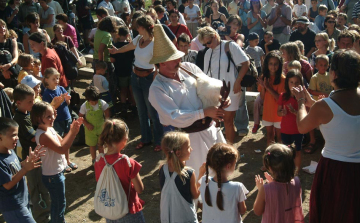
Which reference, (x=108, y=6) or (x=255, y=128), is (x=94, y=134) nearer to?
(x=255, y=128)

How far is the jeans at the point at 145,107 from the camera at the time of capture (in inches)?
254

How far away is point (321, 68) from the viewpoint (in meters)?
6.03

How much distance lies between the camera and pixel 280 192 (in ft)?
10.9

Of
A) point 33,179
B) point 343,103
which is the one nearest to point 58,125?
point 33,179

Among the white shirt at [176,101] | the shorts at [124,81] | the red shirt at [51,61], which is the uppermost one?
the red shirt at [51,61]

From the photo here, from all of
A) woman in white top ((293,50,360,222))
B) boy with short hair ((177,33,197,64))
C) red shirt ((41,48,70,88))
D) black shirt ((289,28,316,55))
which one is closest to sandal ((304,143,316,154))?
boy with short hair ((177,33,197,64))

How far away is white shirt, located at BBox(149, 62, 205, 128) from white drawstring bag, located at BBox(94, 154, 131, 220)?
0.74m

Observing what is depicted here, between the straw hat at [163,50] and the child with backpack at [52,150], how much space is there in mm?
1142

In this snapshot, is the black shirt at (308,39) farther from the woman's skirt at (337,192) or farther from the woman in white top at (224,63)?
the woman's skirt at (337,192)

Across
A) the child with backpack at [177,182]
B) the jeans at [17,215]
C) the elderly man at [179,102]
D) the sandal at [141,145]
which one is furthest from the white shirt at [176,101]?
→ the sandal at [141,145]

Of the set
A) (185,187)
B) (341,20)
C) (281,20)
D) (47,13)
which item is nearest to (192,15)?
(281,20)

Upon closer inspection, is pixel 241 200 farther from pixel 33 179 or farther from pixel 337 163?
pixel 33 179

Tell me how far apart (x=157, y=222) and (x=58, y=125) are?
7.13 ft

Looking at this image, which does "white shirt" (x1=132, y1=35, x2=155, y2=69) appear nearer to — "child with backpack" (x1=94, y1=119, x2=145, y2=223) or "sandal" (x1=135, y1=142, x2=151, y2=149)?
"sandal" (x1=135, y1=142, x2=151, y2=149)
